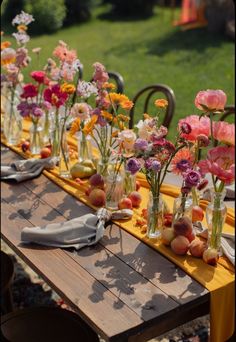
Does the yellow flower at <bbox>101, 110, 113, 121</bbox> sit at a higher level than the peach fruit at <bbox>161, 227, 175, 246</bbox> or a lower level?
higher

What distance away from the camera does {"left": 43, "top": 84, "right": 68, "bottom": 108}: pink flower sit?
2.44 meters

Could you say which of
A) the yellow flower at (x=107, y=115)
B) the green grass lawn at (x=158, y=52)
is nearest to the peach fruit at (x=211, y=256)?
the yellow flower at (x=107, y=115)

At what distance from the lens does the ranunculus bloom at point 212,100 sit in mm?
1675

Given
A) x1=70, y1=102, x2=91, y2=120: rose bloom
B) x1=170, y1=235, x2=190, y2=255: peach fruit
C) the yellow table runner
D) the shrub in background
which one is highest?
x1=70, y1=102, x2=91, y2=120: rose bloom

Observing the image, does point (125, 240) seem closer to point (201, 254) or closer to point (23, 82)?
point (201, 254)

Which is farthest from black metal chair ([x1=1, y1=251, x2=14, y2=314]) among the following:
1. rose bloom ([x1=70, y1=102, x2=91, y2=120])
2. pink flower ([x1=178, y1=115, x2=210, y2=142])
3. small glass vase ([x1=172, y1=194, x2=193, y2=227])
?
pink flower ([x1=178, y1=115, x2=210, y2=142])

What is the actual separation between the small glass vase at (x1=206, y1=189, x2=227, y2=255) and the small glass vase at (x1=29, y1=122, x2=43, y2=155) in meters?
1.16

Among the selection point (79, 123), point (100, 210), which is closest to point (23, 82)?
point (79, 123)

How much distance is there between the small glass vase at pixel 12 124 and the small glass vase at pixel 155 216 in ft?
3.98

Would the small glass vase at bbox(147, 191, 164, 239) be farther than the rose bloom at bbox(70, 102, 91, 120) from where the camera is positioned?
No

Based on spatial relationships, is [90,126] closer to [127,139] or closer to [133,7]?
[127,139]

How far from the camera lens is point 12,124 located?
9.87 ft

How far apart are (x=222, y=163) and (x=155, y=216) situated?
1.29ft

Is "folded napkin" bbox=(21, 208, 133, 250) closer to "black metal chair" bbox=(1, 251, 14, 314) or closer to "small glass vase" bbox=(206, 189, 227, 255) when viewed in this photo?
"small glass vase" bbox=(206, 189, 227, 255)
